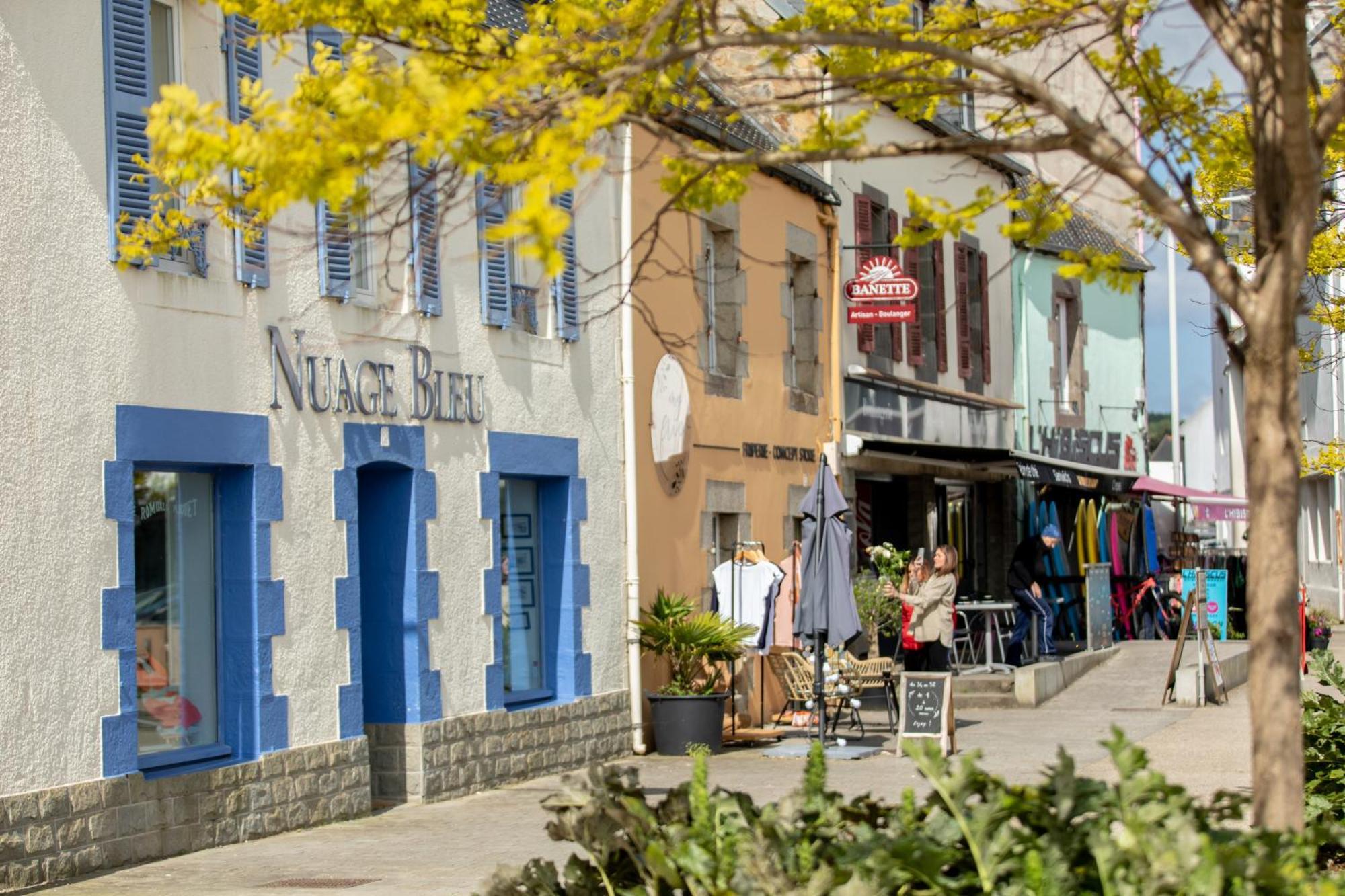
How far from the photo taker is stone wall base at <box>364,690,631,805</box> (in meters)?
13.1

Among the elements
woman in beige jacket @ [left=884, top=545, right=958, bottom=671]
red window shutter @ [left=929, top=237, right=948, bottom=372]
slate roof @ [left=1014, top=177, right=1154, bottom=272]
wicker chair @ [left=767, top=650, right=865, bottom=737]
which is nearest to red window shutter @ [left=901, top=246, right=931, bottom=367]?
red window shutter @ [left=929, top=237, right=948, bottom=372]

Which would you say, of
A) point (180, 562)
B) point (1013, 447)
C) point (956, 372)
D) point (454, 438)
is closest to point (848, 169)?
point (956, 372)

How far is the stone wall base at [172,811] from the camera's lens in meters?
9.34

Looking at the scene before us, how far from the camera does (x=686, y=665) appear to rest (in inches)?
642

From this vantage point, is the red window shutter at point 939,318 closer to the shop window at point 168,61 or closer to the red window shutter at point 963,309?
the red window shutter at point 963,309

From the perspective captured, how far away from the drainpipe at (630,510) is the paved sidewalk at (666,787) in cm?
48

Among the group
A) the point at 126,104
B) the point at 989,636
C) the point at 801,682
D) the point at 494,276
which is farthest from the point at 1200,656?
the point at 126,104

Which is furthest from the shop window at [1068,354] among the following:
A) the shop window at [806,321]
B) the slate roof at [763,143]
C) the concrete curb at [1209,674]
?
the shop window at [806,321]

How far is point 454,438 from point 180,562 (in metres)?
2.87

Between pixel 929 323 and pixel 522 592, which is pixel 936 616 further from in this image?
pixel 929 323

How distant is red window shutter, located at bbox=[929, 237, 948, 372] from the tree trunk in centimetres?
1824

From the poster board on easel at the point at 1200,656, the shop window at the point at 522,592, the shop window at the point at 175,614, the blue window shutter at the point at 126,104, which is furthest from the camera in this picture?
the poster board on easel at the point at 1200,656

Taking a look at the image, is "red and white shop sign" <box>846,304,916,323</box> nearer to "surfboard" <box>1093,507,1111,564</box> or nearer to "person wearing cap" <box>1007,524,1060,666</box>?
"person wearing cap" <box>1007,524,1060,666</box>

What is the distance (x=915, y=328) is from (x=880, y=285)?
290cm
